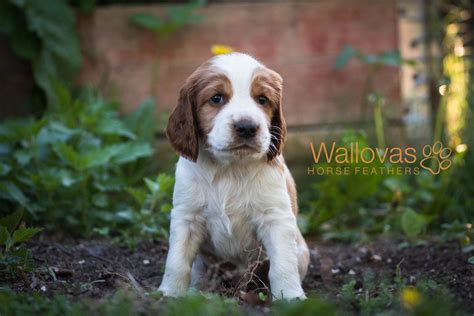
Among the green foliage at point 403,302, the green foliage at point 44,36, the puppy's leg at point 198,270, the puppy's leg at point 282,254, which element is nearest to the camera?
the green foliage at point 403,302

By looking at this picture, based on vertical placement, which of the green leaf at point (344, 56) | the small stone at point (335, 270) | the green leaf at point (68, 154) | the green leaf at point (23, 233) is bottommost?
the small stone at point (335, 270)

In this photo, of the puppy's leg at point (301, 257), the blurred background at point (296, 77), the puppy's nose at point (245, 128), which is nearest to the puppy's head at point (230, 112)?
the puppy's nose at point (245, 128)

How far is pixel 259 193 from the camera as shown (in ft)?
12.3

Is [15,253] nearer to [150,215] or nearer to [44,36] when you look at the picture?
[150,215]

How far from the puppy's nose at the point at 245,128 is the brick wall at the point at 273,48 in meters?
3.54

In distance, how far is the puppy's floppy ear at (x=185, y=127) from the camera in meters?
3.68

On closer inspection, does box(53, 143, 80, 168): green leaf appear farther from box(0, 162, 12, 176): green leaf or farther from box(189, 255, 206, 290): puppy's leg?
box(189, 255, 206, 290): puppy's leg

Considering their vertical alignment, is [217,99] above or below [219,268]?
above

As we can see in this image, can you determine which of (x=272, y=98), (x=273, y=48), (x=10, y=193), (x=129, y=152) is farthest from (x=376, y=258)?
(x=273, y=48)

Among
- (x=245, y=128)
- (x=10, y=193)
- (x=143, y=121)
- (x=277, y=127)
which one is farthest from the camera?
(x=143, y=121)

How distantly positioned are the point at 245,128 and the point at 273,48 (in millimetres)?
3739

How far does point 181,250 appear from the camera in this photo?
3723 millimetres

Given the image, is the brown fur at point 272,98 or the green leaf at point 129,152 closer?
the brown fur at point 272,98

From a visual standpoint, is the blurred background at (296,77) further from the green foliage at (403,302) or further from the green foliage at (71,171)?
the green foliage at (403,302)
